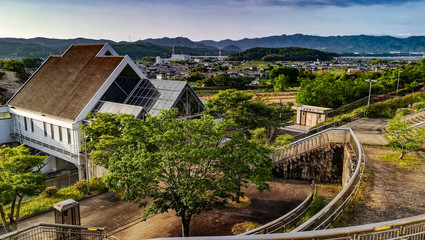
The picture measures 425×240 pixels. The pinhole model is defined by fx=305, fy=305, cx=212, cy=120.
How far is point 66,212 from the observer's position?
1359cm

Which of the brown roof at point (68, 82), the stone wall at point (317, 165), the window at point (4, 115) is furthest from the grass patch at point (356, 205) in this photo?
the window at point (4, 115)

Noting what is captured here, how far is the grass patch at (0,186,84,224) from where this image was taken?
17.0 meters

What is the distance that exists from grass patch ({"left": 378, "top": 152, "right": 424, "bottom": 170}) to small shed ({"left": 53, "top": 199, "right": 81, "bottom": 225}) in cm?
1651

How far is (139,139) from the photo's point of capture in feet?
44.2

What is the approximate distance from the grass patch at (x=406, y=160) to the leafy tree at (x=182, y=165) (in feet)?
26.1

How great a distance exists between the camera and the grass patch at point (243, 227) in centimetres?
1441

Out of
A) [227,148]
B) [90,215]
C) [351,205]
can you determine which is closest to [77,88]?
[90,215]

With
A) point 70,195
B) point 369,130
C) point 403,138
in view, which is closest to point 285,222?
point 403,138

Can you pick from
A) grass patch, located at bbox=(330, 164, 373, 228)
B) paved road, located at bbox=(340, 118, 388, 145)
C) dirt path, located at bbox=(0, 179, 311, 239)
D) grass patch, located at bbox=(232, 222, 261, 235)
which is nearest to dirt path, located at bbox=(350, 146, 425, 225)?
grass patch, located at bbox=(330, 164, 373, 228)

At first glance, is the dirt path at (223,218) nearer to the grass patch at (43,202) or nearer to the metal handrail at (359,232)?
the grass patch at (43,202)

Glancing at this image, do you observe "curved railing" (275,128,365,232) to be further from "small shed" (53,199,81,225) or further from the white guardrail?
"small shed" (53,199,81,225)

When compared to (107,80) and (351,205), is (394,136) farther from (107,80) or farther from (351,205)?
(107,80)

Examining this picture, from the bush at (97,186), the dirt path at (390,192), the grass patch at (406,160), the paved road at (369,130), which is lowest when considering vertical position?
the bush at (97,186)

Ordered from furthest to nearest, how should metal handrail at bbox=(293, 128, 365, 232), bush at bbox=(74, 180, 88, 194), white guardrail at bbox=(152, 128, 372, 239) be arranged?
1. bush at bbox=(74, 180, 88, 194)
2. metal handrail at bbox=(293, 128, 365, 232)
3. white guardrail at bbox=(152, 128, 372, 239)
